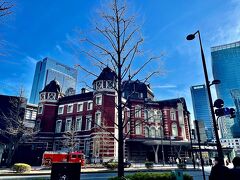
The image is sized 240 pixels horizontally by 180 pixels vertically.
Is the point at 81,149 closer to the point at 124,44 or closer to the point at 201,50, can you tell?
the point at 124,44

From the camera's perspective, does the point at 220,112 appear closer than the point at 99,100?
Yes

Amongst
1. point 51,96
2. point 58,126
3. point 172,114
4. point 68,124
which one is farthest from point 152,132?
point 51,96

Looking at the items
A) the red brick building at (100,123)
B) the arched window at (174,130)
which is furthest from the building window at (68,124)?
the arched window at (174,130)

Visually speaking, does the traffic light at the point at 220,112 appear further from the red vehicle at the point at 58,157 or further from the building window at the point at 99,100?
the building window at the point at 99,100

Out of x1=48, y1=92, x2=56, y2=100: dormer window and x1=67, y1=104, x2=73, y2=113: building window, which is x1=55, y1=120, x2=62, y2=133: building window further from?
x1=48, y1=92, x2=56, y2=100: dormer window

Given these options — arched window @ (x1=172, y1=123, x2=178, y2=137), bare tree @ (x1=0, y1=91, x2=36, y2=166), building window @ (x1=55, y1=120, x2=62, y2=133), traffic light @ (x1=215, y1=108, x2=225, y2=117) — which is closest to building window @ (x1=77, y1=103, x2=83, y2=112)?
building window @ (x1=55, y1=120, x2=62, y2=133)

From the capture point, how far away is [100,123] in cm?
3722

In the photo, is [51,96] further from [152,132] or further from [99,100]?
[152,132]

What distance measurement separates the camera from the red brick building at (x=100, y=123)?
1427 inches

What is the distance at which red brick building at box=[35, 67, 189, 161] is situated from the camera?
3625cm

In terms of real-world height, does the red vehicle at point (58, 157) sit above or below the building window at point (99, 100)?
below

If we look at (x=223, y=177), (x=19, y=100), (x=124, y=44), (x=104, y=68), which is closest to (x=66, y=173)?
(x=223, y=177)

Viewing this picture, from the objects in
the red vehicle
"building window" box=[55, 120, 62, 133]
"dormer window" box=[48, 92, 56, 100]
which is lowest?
the red vehicle

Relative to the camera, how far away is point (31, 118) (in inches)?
1861
